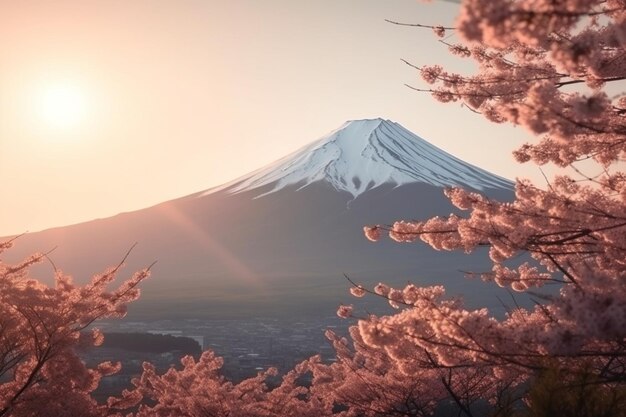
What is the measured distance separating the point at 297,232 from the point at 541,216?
13207 centimetres

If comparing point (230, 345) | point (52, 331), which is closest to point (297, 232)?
point (230, 345)

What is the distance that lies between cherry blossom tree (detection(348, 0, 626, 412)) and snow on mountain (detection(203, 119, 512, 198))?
13431 centimetres

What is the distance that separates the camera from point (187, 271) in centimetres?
12094

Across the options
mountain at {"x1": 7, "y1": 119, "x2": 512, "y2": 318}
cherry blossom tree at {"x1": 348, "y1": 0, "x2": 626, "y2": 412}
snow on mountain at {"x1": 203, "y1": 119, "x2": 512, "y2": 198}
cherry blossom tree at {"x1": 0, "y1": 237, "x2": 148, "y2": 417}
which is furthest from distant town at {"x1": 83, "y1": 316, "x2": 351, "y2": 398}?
snow on mountain at {"x1": 203, "y1": 119, "x2": 512, "y2": 198}

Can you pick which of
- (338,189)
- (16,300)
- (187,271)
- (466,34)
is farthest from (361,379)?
(338,189)

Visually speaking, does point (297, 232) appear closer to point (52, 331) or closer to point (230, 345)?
point (230, 345)

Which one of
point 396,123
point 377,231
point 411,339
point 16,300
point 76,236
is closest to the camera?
point 411,339

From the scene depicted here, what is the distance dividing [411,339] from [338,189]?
476 feet

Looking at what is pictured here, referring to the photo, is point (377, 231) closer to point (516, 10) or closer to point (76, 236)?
point (516, 10)

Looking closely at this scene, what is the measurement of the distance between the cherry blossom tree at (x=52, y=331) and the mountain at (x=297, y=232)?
7057cm

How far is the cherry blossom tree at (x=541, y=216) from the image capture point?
8.09 feet

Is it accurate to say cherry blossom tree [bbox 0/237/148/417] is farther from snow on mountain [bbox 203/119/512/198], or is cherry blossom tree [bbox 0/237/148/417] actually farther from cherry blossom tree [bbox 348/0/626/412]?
snow on mountain [bbox 203/119/512/198]

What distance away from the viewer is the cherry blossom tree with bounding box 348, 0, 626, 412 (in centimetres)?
247

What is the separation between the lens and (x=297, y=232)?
448ft
